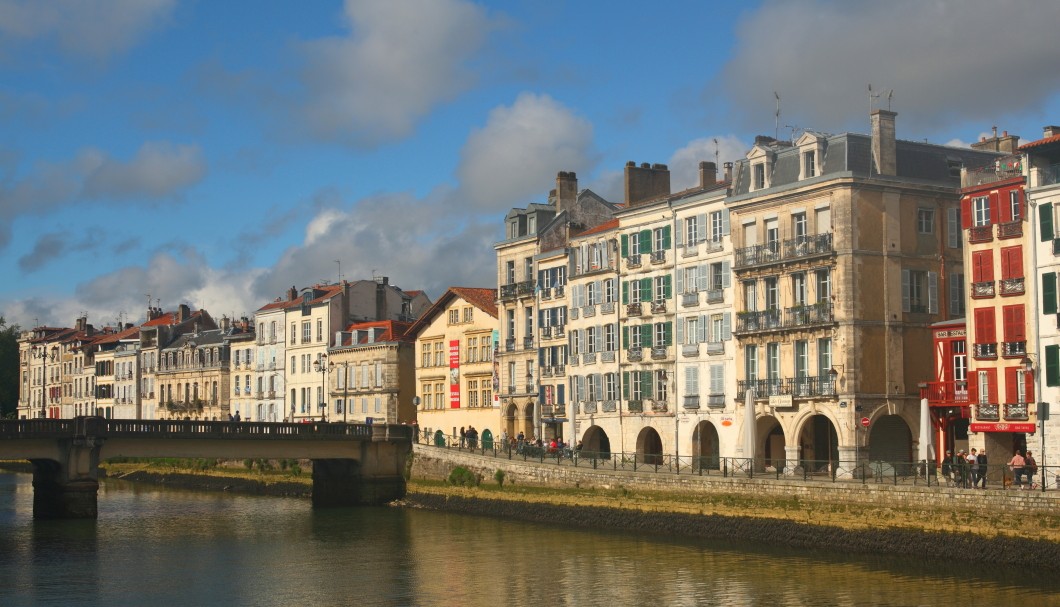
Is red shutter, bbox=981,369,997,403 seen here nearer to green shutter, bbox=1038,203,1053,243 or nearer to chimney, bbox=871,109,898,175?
green shutter, bbox=1038,203,1053,243

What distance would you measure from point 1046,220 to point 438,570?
77.1 ft

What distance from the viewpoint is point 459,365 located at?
293ft

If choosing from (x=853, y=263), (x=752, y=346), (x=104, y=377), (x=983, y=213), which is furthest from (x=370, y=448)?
Answer: (x=104, y=377)

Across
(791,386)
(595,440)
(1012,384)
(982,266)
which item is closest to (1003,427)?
(1012,384)

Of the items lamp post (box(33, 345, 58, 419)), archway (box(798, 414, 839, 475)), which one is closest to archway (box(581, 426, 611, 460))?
archway (box(798, 414, 839, 475))

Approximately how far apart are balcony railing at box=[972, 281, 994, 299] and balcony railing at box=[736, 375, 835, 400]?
7991 millimetres

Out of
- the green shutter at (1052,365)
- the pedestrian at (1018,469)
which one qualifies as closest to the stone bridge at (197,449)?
the green shutter at (1052,365)

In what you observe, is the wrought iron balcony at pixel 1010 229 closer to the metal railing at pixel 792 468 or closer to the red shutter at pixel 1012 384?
the red shutter at pixel 1012 384

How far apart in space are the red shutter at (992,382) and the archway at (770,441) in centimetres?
1080

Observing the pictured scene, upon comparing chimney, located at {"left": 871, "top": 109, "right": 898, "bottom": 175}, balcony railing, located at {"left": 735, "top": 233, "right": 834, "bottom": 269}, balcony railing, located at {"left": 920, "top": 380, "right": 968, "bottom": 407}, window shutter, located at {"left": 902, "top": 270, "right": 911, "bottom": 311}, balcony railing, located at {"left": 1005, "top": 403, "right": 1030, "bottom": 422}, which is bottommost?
balcony railing, located at {"left": 1005, "top": 403, "right": 1030, "bottom": 422}

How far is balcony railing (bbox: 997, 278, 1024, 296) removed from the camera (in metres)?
50.7

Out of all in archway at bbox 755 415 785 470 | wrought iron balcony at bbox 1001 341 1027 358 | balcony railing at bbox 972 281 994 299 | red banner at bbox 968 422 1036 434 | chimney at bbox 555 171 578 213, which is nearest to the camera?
red banner at bbox 968 422 1036 434

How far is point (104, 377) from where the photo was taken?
5325 inches

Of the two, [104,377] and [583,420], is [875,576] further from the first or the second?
[104,377]
